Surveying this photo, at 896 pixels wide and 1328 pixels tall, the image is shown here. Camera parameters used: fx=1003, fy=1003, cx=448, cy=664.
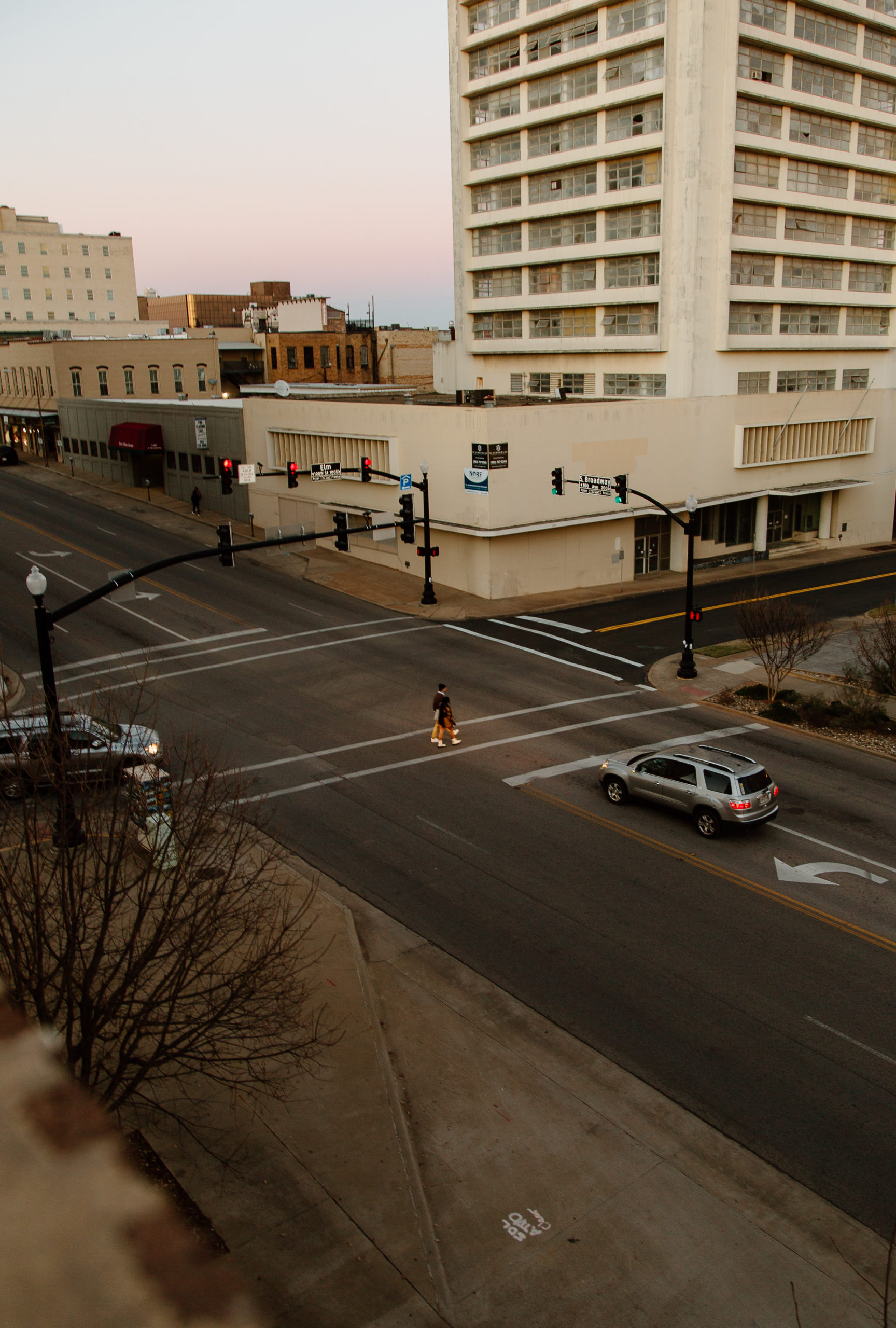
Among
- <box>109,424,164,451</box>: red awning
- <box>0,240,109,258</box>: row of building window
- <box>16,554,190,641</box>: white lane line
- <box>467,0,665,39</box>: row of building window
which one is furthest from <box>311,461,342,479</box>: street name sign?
<box>0,240,109,258</box>: row of building window

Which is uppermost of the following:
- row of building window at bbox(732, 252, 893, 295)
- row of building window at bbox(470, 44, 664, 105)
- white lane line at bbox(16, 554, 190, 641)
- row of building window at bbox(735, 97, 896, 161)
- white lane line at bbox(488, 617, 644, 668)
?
row of building window at bbox(470, 44, 664, 105)

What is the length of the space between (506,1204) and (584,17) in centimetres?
5386

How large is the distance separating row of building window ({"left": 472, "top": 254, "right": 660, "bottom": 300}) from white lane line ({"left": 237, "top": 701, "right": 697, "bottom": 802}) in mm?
29142

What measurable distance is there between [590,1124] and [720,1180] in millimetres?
1564

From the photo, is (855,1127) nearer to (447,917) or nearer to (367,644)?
(447,917)

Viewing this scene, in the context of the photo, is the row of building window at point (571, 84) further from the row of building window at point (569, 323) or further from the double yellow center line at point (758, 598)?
the double yellow center line at point (758, 598)

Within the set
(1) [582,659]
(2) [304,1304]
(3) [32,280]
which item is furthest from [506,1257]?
(3) [32,280]

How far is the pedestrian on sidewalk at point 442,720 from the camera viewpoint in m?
24.0

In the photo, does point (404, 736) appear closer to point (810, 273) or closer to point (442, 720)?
point (442, 720)

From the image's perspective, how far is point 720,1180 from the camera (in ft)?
36.1

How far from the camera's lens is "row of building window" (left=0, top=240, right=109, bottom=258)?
4515 inches

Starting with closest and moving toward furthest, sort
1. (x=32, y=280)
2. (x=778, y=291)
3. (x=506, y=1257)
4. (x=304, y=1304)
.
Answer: (x=304, y=1304), (x=506, y=1257), (x=778, y=291), (x=32, y=280)

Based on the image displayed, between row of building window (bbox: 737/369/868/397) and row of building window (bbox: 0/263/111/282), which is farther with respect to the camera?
row of building window (bbox: 0/263/111/282)

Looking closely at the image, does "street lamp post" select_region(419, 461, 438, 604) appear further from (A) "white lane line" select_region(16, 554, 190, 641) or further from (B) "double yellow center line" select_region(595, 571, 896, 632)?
(A) "white lane line" select_region(16, 554, 190, 641)
